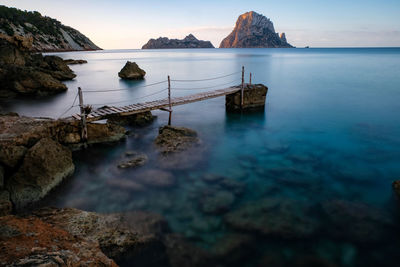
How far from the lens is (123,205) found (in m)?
6.70

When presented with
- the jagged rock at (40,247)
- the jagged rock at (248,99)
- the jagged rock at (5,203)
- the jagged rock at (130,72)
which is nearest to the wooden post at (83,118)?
the jagged rock at (5,203)

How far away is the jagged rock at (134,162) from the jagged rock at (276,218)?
160 inches

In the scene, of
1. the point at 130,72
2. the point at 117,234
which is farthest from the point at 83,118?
the point at 130,72

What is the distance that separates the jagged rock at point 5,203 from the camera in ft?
19.6

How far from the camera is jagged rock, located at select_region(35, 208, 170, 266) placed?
15.9ft

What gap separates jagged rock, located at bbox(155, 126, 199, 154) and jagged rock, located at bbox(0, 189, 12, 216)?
4.96 meters

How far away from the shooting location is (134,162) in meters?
8.98

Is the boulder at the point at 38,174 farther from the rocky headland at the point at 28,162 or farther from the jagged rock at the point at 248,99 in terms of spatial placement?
the jagged rock at the point at 248,99

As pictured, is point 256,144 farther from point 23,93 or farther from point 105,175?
point 23,93

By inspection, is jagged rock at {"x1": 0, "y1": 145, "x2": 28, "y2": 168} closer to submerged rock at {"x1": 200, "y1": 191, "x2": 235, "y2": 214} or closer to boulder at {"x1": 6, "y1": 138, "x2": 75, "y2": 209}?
boulder at {"x1": 6, "y1": 138, "x2": 75, "y2": 209}

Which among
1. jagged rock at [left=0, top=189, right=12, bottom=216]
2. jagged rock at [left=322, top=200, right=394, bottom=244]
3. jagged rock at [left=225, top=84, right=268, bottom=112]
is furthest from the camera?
jagged rock at [left=225, top=84, right=268, bottom=112]

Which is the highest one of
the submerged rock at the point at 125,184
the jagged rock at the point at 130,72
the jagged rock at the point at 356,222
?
the jagged rock at the point at 130,72

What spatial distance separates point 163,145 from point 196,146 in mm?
1373

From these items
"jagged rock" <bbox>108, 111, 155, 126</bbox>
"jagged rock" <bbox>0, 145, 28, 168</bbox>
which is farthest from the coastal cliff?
"jagged rock" <bbox>0, 145, 28, 168</bbox>
